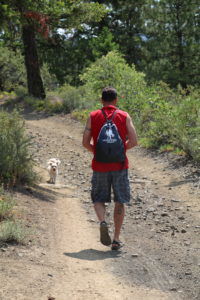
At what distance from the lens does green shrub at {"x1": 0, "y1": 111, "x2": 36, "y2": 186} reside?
27.2 feet

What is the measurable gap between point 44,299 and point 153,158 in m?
8.80

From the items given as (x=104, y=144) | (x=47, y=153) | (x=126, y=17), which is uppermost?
(x=126, y=17)

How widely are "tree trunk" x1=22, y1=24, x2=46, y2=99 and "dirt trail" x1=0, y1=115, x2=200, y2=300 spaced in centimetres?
1167

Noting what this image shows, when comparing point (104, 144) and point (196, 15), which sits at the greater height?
point (196, 15)

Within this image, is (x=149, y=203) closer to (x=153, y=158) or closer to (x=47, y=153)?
(x=153, y=158)

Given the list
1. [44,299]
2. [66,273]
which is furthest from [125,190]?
[44,299]

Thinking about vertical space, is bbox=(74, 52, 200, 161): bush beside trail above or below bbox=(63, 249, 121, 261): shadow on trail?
above

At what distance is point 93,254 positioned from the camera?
5.70m

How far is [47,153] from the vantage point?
1317cm

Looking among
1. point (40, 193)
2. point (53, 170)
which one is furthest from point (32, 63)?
point (40, 193)

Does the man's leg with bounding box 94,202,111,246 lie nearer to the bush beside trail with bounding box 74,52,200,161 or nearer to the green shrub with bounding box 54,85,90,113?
the bush beside trail with bounding box 74,52,200,161

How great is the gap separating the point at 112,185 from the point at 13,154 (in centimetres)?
306

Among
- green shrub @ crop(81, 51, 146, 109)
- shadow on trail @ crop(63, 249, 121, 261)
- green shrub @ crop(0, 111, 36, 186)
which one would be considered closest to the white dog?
green shrub @ crop(0, 111, 36, 186)

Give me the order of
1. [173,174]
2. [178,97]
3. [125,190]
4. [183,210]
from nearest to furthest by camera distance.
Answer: [125,190] < [183,210] < [173,174] < [178,97]
